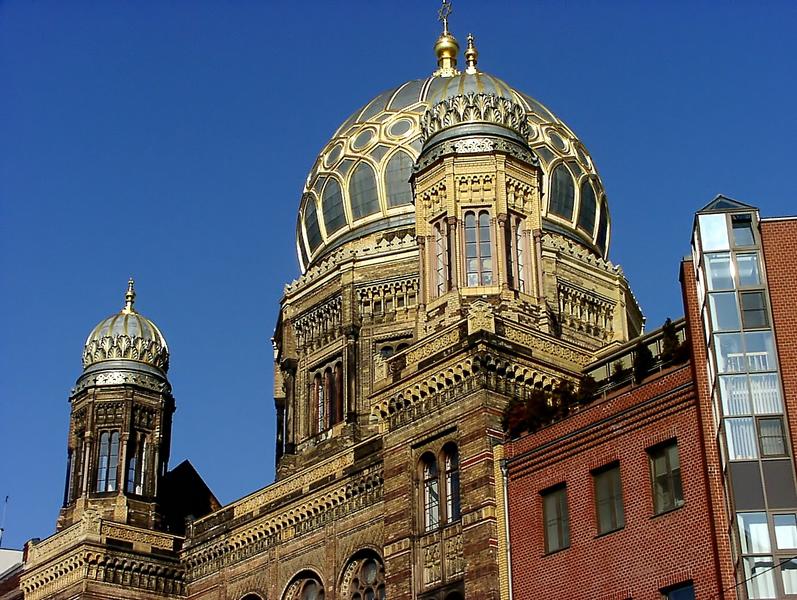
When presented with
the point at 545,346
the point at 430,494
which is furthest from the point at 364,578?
the point at 545,346

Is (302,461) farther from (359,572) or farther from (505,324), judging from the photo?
(505,324)

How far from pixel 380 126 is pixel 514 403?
77.3ft

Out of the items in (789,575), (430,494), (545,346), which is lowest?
(789,575)

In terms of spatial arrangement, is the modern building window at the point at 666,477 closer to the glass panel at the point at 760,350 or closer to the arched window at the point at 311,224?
the glass panel at the point at 760,350

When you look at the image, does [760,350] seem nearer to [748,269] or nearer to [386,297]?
[748,269]

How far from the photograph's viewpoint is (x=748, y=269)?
28391 mm

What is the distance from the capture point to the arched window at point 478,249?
38031mm

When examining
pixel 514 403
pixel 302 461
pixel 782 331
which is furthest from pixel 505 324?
pixel 302 461

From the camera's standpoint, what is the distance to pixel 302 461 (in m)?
50.9

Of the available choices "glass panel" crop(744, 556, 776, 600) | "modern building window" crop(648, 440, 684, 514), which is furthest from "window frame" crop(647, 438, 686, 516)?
"glass panel" crop(744, 556, 776, 600)

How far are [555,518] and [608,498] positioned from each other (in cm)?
151

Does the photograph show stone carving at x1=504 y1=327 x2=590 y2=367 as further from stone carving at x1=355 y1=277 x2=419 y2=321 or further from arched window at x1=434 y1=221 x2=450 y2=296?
stone carving at x1=355 y1=277 x2=419 y2=321

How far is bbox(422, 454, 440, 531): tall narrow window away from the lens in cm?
3425

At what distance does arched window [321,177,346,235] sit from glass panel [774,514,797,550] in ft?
98.2
